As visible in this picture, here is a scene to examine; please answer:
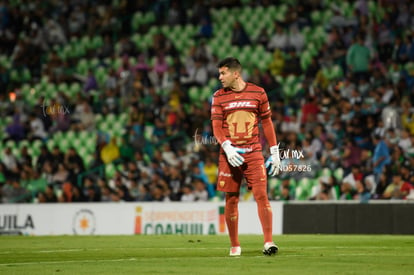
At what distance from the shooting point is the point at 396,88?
74.1 ft

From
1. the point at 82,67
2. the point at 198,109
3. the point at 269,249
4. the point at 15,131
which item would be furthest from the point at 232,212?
the point at 82,67

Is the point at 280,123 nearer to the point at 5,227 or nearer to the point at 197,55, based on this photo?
the point at 197,55

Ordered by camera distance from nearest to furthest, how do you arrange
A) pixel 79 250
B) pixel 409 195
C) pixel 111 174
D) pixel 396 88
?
pixel 79 250
pixel 409 195
pixel 396 88
pixel 111 174

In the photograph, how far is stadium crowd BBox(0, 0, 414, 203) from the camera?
20750 mm

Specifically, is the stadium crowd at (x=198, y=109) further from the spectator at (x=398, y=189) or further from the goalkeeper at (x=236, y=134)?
the goalkeeper at (x=236, y=134)

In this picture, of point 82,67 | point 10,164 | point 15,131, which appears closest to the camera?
point 10,164

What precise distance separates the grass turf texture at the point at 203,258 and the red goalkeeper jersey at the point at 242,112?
154 centimetres

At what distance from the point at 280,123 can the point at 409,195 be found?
16.2ft

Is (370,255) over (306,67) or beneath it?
beneath

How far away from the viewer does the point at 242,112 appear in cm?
1134

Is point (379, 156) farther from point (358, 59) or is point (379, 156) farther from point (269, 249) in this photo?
point (269, 249)

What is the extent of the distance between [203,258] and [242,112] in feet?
6.45

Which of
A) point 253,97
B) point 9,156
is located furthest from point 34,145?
point 253,97

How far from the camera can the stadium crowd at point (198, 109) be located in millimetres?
20750
